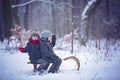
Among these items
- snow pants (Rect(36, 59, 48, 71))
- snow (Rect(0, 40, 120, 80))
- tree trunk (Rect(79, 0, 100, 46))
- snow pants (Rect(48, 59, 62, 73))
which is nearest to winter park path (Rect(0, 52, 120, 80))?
snow (Rect(0, 40, 120, 80))

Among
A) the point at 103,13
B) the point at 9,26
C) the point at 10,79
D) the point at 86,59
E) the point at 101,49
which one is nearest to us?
the point at 10,79

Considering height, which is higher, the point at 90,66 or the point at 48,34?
the point at 48,34

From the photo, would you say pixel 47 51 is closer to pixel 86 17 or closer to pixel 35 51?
pixel 35 51

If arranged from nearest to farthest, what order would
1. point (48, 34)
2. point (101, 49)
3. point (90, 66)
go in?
point (48, 34)
point (90, 66)
point (101, 49)

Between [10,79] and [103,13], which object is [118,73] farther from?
[103,13]

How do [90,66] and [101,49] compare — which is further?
[101,49]

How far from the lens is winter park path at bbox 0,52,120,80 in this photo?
6.41 meters

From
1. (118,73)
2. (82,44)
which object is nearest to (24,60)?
(118,73)

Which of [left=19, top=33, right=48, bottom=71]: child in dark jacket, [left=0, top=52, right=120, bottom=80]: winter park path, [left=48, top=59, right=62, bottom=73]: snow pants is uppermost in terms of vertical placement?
[left=19, top=33, right=48, bottom=71]: child in dark jacket

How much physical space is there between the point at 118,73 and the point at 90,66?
110 centimetres

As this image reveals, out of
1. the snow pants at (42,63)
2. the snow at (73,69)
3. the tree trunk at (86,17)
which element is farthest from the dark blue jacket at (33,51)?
the tree trunk at (86,17)

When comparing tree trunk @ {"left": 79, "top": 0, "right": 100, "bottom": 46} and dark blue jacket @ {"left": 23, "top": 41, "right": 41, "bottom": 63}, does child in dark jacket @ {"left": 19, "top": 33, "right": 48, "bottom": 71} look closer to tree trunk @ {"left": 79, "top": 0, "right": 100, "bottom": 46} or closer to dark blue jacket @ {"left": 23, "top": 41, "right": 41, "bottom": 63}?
dark blue jacket @ {"left": 23, "top": 41, "right": 41, "bottom": 63}

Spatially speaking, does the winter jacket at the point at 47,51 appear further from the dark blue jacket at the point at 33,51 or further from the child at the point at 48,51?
the dark blue jacket at the point at 33,51

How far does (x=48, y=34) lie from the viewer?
22.6ft
